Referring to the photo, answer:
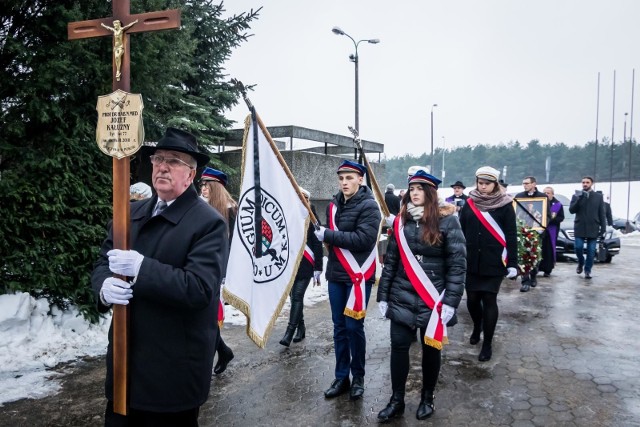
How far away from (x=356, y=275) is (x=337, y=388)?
1.01 meters

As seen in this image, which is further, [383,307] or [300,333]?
[300,333]

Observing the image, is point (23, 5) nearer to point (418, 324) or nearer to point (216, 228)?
point (216, 228)

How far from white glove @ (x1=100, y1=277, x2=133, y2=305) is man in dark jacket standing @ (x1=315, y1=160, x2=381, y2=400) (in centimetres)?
232

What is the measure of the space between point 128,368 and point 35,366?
3.37 m

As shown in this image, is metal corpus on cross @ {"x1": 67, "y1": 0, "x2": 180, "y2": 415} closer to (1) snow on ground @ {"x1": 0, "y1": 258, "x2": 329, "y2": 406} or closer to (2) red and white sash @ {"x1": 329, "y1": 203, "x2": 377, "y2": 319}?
(2) red and white sash @ {"x1": 329, "y1": 203, "x2": 377, "y2": 319}

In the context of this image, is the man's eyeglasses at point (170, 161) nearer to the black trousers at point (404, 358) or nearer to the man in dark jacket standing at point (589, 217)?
the black trousers at point (404, 358)

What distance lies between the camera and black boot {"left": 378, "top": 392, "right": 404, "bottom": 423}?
3.82m

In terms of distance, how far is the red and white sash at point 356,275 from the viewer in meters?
4.30

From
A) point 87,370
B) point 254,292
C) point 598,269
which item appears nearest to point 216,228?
point 254,292

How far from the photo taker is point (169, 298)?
218 cm

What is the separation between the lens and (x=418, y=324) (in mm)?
3842

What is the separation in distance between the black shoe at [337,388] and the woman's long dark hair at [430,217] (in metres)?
1.52

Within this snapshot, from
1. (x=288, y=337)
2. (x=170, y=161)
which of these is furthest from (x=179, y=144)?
(x=288, y=337)

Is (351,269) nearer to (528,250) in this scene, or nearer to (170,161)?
(170,161)
